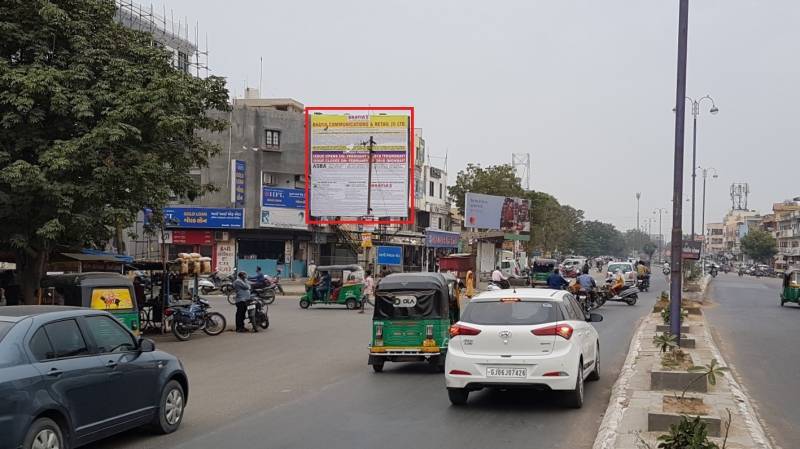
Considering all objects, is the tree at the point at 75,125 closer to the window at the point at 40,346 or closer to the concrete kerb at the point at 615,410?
the window at the point at 40,346

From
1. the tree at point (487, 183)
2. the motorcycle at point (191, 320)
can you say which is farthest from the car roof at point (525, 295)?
the tree at point (487, 183)

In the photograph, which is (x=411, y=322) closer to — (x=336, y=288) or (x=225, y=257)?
(x=336, y=288)

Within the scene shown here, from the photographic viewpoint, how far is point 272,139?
50.8 m

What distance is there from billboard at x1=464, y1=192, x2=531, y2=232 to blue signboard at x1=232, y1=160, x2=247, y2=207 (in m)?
19.2

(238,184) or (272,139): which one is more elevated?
(272,139)

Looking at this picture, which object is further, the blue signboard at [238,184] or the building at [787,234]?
the building at [787,234]

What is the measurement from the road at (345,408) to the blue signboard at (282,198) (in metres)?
31.0

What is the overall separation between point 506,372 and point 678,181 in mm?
5936

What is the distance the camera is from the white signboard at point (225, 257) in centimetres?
4838

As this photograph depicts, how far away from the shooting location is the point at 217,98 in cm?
1967

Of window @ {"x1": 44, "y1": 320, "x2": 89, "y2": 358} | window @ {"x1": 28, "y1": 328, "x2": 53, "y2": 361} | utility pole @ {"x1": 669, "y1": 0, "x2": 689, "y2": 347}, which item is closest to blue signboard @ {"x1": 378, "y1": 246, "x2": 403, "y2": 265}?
utility pole @ {"x1": 669, "y1": 0, "x2": 689, "y2": 347}

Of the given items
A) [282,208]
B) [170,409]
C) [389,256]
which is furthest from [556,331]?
[282,208]

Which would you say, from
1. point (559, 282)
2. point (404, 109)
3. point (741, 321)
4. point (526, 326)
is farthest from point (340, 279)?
point (526, 326)

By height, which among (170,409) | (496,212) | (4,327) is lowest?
(170,409)
